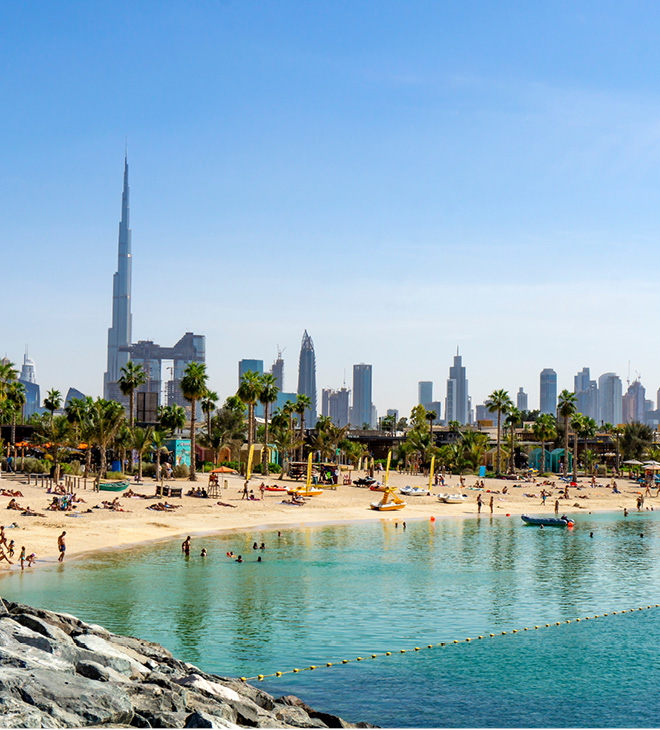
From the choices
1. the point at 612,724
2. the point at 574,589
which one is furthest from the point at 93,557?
the point at 612,724

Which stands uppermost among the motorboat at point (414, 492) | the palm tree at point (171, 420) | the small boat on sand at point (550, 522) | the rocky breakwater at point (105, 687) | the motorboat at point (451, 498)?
the palm tree at point (171, 420)

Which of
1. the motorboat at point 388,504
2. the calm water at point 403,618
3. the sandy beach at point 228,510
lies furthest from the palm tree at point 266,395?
the calm water at point 403,618

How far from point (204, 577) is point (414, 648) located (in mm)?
14896

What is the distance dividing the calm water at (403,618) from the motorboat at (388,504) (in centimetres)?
2092

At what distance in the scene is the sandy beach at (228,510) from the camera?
49.2 meters

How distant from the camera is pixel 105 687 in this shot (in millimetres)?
15195

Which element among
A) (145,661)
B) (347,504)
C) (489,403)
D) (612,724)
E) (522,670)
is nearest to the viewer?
(145,661)

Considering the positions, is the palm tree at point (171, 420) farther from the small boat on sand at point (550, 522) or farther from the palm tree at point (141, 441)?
the small boat on sand at point (550, 522)

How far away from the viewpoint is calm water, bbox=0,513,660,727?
2311 cm

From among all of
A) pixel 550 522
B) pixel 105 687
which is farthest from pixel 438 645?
pixel 550 522

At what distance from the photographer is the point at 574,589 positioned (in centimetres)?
3978

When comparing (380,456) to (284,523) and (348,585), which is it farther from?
(348,585)

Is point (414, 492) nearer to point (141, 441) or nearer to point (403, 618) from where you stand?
point (141, 441)

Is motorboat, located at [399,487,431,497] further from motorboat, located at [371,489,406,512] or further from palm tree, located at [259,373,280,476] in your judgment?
palm tree, located at [259,373,280,476]
